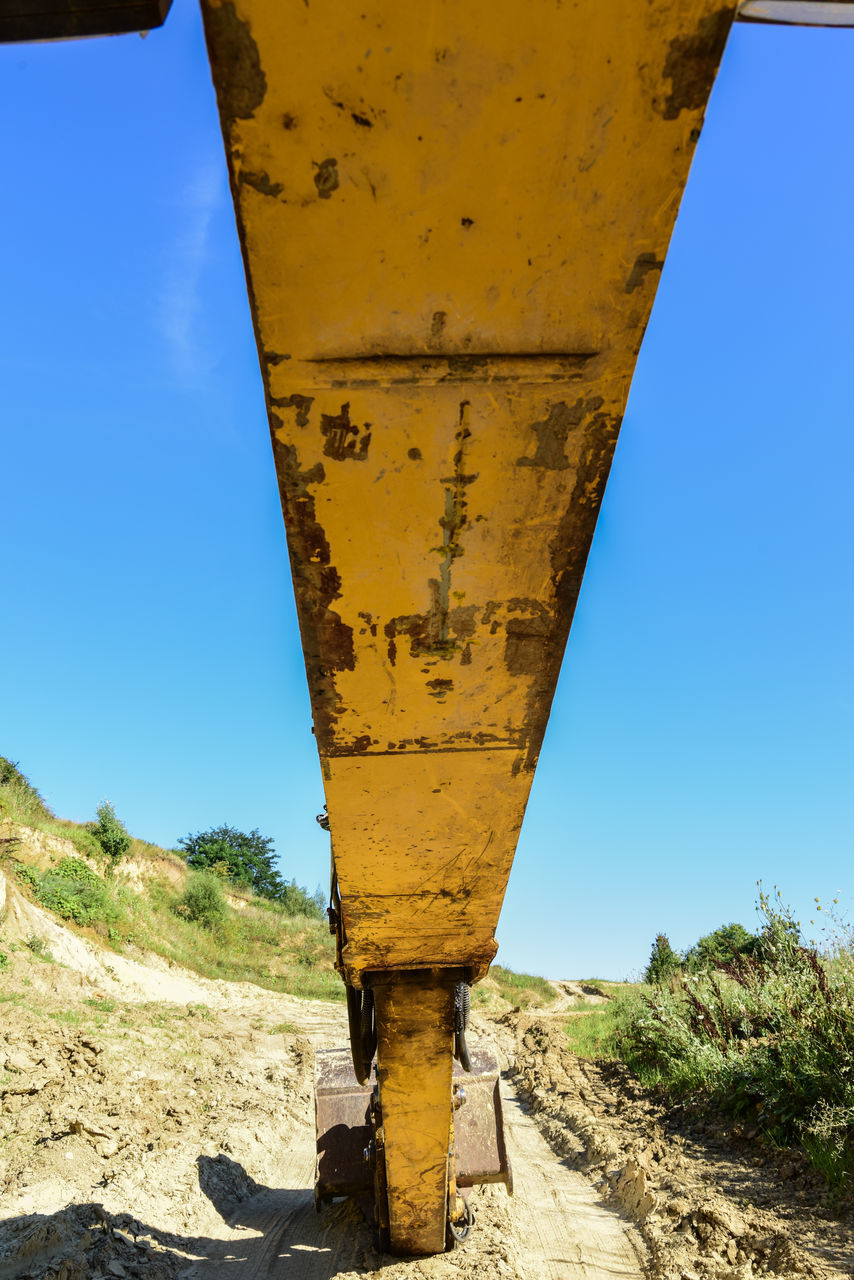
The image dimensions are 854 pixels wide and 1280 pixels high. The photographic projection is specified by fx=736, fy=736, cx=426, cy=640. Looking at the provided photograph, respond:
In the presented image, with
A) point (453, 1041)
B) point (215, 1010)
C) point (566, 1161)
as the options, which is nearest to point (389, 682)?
point (453, 1041)

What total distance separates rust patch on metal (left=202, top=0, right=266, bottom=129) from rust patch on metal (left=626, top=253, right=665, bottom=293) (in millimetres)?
574

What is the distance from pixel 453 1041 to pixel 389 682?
2297 millimetres

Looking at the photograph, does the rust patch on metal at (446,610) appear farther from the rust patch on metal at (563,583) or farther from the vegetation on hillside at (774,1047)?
the vegetation on hillside at (774,1047)

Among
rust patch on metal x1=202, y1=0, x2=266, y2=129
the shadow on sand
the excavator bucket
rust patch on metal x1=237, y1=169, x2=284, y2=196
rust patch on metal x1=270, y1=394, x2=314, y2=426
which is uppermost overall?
rust patch on metal x1=202, y1=0, x2=266, y2=129

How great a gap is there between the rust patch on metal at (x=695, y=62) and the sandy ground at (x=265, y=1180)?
15.7 ft

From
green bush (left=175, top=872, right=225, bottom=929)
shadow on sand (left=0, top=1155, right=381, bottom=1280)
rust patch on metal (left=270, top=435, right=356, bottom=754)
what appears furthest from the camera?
green bush (left=175, top=872, right=225, bottom=929)

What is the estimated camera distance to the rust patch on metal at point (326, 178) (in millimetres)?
1012

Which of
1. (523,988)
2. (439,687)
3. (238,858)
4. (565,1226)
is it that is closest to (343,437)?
(439,687)

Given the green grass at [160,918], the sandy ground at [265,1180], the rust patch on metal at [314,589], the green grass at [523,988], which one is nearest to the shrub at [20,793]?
the green grass at [160,918]

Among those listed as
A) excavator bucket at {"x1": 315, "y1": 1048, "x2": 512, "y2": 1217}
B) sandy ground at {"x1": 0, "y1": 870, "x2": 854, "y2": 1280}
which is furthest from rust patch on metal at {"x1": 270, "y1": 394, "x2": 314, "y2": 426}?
sandy ground at {"x1": 0, "y1": 870, "x2": 854, "y2": 1280}

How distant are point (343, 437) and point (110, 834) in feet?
65.3

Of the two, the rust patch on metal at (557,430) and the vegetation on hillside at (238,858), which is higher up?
the vegetation on hillside at (238,858)

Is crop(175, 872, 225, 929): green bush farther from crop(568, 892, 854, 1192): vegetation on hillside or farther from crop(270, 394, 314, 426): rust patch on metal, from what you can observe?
crop(270, 394, 314, 426): rust patch on metal

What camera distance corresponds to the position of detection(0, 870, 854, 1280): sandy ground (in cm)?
409
